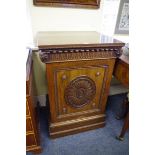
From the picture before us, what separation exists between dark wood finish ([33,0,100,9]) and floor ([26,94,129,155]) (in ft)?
3.74

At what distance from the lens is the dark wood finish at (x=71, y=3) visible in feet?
3.93

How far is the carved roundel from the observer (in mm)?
1141

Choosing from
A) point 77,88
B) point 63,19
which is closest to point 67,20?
point 63,19

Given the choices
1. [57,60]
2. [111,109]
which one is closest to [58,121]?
[57,60]

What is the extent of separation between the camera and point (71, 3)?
126 cm

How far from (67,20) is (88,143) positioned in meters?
1.17

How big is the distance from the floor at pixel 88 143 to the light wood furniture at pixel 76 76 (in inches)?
2.6

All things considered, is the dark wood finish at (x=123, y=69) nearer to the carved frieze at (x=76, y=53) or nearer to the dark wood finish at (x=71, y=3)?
the carved frieze at (x=76, y=53)

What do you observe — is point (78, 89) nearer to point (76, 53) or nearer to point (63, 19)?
point (76, 53)

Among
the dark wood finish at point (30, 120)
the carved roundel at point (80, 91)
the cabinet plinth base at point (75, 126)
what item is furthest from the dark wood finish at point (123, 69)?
the dark wood finish at point (30, 120)

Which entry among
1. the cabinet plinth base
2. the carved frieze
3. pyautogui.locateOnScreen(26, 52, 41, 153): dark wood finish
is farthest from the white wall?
the cabinet plinth base

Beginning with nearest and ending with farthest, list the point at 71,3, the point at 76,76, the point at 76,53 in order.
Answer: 1. the point at 76,53
2. the point at 76,76
3. the point at 71,3
